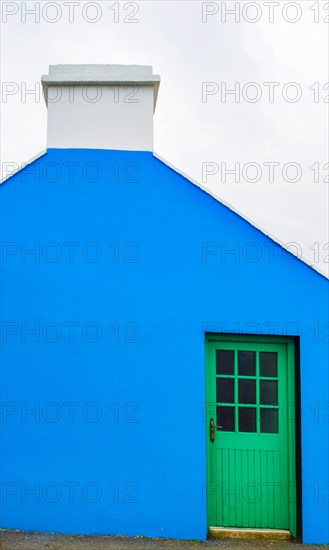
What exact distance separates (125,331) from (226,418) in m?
1.52

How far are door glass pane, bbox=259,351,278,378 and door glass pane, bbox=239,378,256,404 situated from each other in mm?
173

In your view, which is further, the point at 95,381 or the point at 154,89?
the point at 154,89

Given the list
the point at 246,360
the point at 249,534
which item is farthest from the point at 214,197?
the point at 249,534

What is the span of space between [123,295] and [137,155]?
1.68 metres

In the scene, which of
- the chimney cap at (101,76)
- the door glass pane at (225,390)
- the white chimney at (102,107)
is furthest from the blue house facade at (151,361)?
the chimney cap at (101,76)

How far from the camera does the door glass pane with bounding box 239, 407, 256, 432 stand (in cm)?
569

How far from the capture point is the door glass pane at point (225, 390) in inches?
225

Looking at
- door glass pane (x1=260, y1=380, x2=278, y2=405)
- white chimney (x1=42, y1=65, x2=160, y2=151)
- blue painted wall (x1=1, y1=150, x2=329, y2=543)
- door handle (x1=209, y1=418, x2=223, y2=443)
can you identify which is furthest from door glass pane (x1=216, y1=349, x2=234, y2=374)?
white chimney (x1=42, y1=65, x2=160, y2=151)

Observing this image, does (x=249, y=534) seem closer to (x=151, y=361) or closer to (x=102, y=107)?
(x=151, y=361)

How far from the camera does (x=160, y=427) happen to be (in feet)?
18.4

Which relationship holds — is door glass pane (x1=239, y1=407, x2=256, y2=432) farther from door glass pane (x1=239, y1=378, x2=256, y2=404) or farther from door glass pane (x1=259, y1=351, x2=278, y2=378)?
door glass pane (x1=259, y1=351, x2=278, y2=378)

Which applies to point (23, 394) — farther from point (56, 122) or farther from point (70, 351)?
point (56, 122)

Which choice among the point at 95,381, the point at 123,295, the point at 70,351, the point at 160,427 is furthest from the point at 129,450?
the point at 123,295

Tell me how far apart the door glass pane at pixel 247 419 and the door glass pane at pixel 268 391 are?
20 cm
